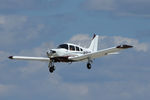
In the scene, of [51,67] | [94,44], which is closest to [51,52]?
[51,67]

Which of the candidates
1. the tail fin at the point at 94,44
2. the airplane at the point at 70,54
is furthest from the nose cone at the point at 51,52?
the tail fin at the point at 94,44

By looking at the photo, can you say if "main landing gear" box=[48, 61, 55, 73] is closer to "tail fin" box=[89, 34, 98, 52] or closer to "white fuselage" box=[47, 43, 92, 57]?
"white fuselage" box=[47, 43, 92, 57]

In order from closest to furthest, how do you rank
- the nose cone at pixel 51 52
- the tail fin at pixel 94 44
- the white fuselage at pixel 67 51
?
the nose cone at pixel 51 52 → the white fuselage at pixel 67 51 → the tail fin at pixel 94 44

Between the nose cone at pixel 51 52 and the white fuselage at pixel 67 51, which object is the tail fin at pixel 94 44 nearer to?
the white fuselage at pixel 67 51

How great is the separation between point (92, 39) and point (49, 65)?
15670 millimetres

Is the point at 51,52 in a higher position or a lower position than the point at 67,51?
lower

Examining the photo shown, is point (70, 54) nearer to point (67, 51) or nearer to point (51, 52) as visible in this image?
point (67, 51)

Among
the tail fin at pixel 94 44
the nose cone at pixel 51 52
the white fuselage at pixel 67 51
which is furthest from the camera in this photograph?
the tail fin at pixel 94 44

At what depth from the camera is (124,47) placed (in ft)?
254

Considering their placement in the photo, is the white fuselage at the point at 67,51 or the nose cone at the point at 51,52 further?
the white fuselage at the point at 67,51

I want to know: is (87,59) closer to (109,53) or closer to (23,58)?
(109,53)

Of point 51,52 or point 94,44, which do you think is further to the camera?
point 94,44

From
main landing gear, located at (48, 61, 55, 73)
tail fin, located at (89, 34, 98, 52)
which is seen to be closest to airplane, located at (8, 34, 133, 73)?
main landing gear, located at (48, 61, 55, 73)

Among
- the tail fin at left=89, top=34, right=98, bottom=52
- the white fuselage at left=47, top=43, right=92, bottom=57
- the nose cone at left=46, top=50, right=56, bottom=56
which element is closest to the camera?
the nose cone at left=46, top=50, right=56, bottom=56
